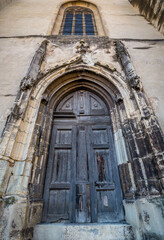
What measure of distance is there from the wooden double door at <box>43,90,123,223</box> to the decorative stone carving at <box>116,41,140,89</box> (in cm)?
102

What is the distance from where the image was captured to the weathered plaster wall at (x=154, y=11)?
5301mm

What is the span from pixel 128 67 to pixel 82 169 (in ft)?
10.1

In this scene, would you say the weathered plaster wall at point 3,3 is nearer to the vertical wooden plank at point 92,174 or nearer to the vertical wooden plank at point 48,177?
the vertical wooden plank at point 48,177

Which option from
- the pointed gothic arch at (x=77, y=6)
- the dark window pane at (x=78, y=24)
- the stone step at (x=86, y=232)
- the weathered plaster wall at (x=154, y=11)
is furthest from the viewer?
the dark window pane at (x=78, y=24)

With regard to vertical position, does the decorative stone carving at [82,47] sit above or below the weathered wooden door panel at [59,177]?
above

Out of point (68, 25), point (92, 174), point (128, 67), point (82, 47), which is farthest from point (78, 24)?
point (92, 174)

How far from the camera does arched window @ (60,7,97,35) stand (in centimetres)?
628

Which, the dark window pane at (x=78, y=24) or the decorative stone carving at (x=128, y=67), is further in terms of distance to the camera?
the dark window pane at (x=78, y=24)

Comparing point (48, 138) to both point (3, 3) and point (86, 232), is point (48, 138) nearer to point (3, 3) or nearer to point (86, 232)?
point (86, 232)

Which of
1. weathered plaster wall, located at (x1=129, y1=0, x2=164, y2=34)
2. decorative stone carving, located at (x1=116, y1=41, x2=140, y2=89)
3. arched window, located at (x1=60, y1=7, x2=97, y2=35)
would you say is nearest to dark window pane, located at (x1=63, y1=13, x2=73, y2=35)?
arched window, located at (x1=60, y1=7, x2=97, y2=35)

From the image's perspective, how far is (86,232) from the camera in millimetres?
2076

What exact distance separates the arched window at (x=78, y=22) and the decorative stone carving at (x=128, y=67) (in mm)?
2767

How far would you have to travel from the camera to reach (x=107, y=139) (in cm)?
330

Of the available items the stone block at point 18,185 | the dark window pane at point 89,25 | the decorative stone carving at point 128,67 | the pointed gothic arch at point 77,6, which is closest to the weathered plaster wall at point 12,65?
the stone block at point 18,185
